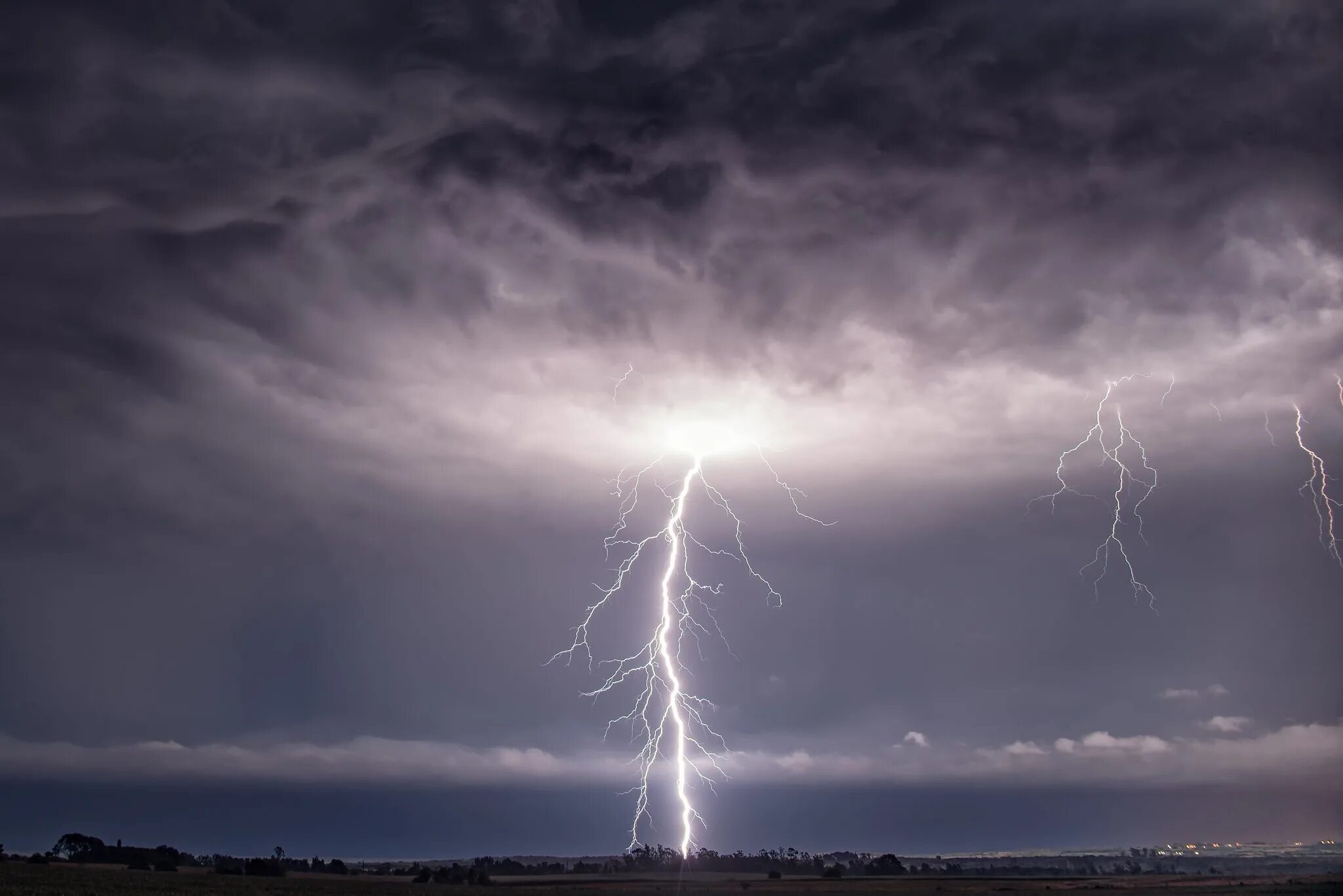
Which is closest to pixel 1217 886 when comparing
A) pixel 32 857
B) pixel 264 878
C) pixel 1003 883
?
pixel 1003 883

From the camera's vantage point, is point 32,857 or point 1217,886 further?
point 32,857

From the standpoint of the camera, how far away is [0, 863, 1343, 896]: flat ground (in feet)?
161

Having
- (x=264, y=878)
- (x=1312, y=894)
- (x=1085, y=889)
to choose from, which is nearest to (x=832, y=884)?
(x=1085, y=889)

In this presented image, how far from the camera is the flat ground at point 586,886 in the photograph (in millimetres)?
49188

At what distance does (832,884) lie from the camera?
83.7 m

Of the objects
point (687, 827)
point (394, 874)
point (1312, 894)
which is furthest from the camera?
point (394, 874)

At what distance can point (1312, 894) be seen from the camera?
5738cm

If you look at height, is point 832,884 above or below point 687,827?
below

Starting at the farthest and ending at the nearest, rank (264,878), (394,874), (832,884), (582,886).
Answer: (394,874), (832,884), (582,886), (264,878)

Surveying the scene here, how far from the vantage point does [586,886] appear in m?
80.5

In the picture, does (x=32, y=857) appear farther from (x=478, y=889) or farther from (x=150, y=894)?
(x=150, y=894)

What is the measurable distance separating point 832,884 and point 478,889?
32.1 metres

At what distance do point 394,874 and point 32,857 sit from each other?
3408 cm

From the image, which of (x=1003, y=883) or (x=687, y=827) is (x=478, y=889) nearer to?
(x=687, y=827)
